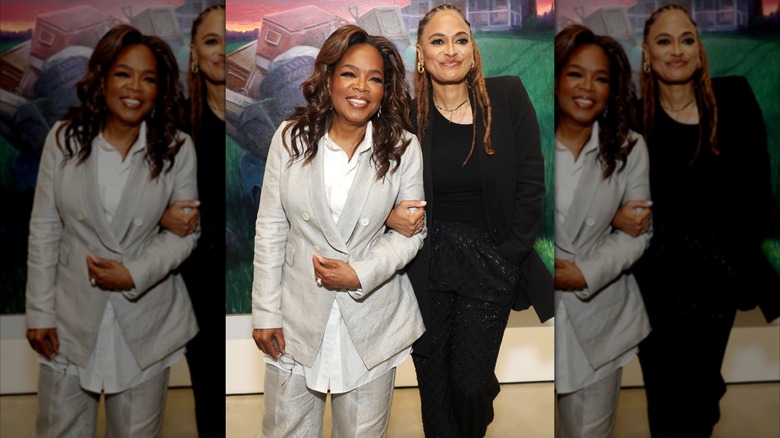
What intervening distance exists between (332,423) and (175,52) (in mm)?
1659

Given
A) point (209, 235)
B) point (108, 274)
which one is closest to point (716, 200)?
point (209, 235)

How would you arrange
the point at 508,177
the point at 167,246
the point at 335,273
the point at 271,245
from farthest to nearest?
1. the point at 167,246
2. the point at 508,177
3. the point at 271,245
4. the point at 335,273

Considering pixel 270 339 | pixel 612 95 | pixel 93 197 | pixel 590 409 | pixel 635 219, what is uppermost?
pixel 612 95

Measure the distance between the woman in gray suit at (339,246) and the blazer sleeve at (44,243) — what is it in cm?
89

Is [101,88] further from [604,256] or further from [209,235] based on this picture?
[604,256]

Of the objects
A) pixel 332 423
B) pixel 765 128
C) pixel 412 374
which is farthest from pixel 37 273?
pixel 765 128

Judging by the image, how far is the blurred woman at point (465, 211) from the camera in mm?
3146

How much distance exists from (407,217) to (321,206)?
0.34 metres

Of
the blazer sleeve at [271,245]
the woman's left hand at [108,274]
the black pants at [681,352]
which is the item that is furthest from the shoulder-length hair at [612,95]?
the woman's left hand at [108,274]

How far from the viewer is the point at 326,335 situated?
3.05 m

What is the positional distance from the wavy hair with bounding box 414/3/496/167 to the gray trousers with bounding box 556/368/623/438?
3.89ft

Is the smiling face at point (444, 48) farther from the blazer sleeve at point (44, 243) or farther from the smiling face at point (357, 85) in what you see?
the blazer sleeve at point (44, 243)

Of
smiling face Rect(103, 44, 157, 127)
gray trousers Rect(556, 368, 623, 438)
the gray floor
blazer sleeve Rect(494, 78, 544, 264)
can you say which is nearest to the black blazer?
blazer sleeve Rect(494, 78, 544, 264)

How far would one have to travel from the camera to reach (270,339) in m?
3.09
